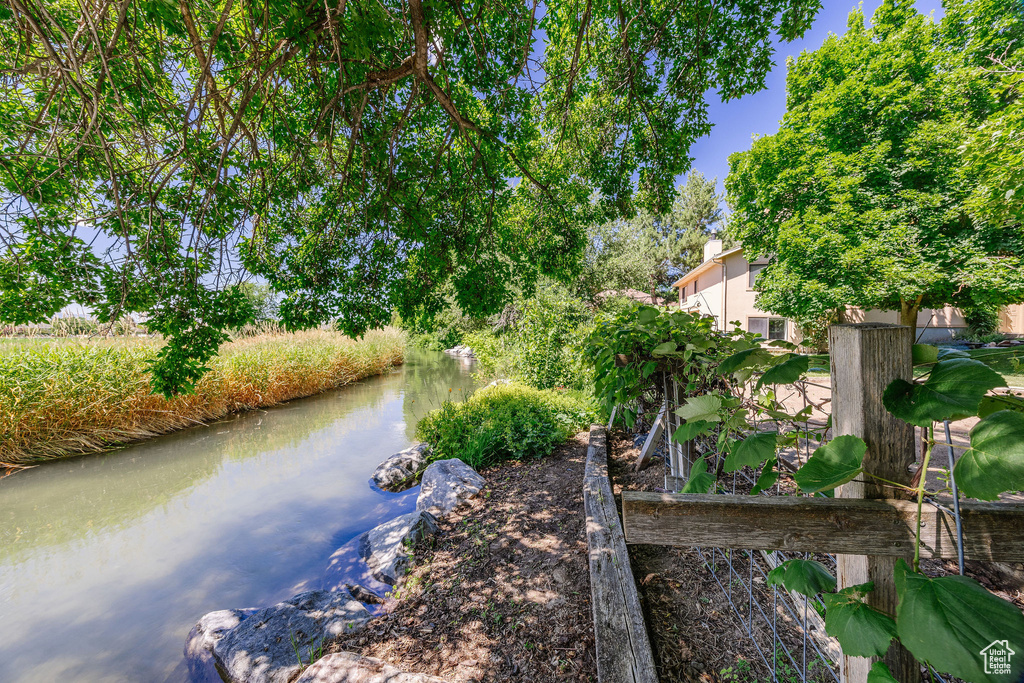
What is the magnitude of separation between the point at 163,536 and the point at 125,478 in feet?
7.35

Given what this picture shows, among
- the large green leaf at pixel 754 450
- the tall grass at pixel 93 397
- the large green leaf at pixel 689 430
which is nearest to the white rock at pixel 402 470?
the tall grass at pixel 93 397

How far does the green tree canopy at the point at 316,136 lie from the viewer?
2559 mm

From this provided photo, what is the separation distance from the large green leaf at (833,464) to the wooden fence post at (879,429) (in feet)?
0.36

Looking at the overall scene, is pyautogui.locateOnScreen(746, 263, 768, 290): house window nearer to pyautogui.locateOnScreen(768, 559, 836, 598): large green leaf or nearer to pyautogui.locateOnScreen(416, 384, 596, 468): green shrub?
pyautogui.locateOnScreen(416, 384, 596, 468): green shrub

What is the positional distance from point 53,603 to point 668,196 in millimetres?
7653

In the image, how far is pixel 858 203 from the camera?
10070 mm

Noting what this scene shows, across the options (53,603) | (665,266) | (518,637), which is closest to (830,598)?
(518,637)

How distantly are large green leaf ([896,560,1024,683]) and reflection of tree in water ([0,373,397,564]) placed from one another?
710 centimetres

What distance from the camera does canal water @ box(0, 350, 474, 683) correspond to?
2869 mm

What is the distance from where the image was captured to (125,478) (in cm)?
551

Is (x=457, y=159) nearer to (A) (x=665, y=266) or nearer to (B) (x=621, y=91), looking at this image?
(B) (x=621, y=91)

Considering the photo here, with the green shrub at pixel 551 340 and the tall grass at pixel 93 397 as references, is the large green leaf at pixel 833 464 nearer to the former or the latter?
the tall grass at pixel 93 397

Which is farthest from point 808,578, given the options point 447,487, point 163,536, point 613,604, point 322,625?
point 163,536

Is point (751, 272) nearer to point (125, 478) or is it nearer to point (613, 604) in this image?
point (613, 604)
